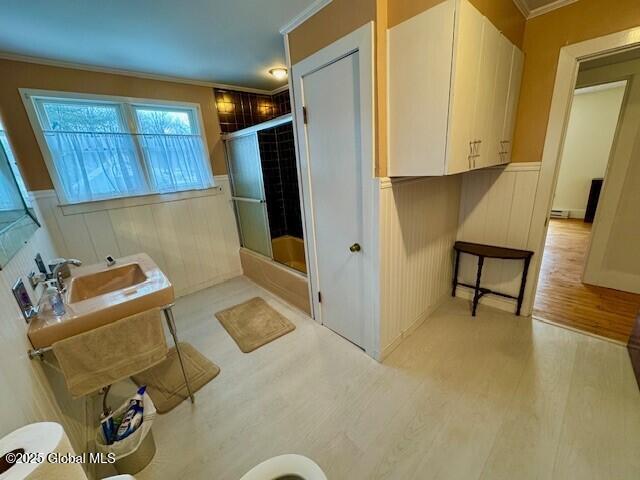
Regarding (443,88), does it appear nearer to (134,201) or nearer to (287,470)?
(287,470)

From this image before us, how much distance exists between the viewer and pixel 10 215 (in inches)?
47.1

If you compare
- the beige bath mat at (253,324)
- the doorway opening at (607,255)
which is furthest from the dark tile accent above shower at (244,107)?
the doorway opening at (607,255)

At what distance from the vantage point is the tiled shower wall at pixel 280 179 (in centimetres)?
304

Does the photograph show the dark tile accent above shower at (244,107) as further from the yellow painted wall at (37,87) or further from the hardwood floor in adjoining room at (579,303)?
the hardwood floor in adjoining room at (579,303)

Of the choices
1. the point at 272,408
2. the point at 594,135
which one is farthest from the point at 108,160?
the point at 594,135

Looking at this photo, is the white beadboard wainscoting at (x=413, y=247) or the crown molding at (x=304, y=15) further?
the white beadboard wainscoting at (x=413, y=247)

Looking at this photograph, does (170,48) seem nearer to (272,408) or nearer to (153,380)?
(153,380)

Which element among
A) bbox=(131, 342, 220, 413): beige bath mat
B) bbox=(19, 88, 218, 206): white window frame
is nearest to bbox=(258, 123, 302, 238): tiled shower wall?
bbox=(19, 88, 218, 206): white window frame

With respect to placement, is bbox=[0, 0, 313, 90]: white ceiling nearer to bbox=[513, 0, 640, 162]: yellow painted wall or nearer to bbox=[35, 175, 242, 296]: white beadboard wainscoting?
bbox=[35, 175, 242, 296]: white beadboard wainscoting

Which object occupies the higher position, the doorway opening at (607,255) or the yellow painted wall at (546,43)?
the yellow painted wall at (546,43)

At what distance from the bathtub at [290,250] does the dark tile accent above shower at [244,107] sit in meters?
1.53

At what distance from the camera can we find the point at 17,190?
142 cm

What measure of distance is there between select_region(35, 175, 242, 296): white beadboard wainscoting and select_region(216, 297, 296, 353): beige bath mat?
0.83 m

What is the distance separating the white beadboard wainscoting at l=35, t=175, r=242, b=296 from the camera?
91.3 inches
